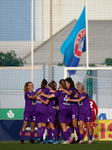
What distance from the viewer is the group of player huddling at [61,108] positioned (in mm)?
9305

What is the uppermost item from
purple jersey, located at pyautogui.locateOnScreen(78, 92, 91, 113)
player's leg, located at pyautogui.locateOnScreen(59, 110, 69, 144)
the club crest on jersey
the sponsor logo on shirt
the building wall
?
the building wall

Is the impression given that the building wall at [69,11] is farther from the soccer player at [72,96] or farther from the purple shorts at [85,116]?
the purple shorts at [85,116]

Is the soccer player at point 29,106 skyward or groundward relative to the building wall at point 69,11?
groundward

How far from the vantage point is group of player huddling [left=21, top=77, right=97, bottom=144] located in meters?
9.30

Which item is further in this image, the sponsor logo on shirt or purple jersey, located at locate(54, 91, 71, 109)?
the sponsor logo on shirt

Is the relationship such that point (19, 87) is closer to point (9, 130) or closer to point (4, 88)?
point (4, 88)

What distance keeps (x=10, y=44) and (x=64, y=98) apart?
656cm

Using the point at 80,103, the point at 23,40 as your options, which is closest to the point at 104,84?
the point at 23,40

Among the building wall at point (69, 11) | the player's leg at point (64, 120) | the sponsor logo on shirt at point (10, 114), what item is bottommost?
the sponsor logo on shirt at point (10, 114)

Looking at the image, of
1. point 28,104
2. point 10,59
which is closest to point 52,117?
point 28,104

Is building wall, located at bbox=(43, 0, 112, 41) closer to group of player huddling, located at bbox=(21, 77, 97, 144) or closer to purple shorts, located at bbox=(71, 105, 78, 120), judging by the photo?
group of player huddling, located at bbox=(21, 77, 97, 144)

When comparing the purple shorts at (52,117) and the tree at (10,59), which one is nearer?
the purple shorts at (52,117)

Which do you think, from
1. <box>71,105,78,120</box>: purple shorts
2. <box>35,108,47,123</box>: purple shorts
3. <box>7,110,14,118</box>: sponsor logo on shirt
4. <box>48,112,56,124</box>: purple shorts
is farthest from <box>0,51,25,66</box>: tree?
<box>48,112,56,124</box>: purple shorts

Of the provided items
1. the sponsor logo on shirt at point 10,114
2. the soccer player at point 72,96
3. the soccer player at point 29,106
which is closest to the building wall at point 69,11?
the sponsor logo on shirt at point 10,114
